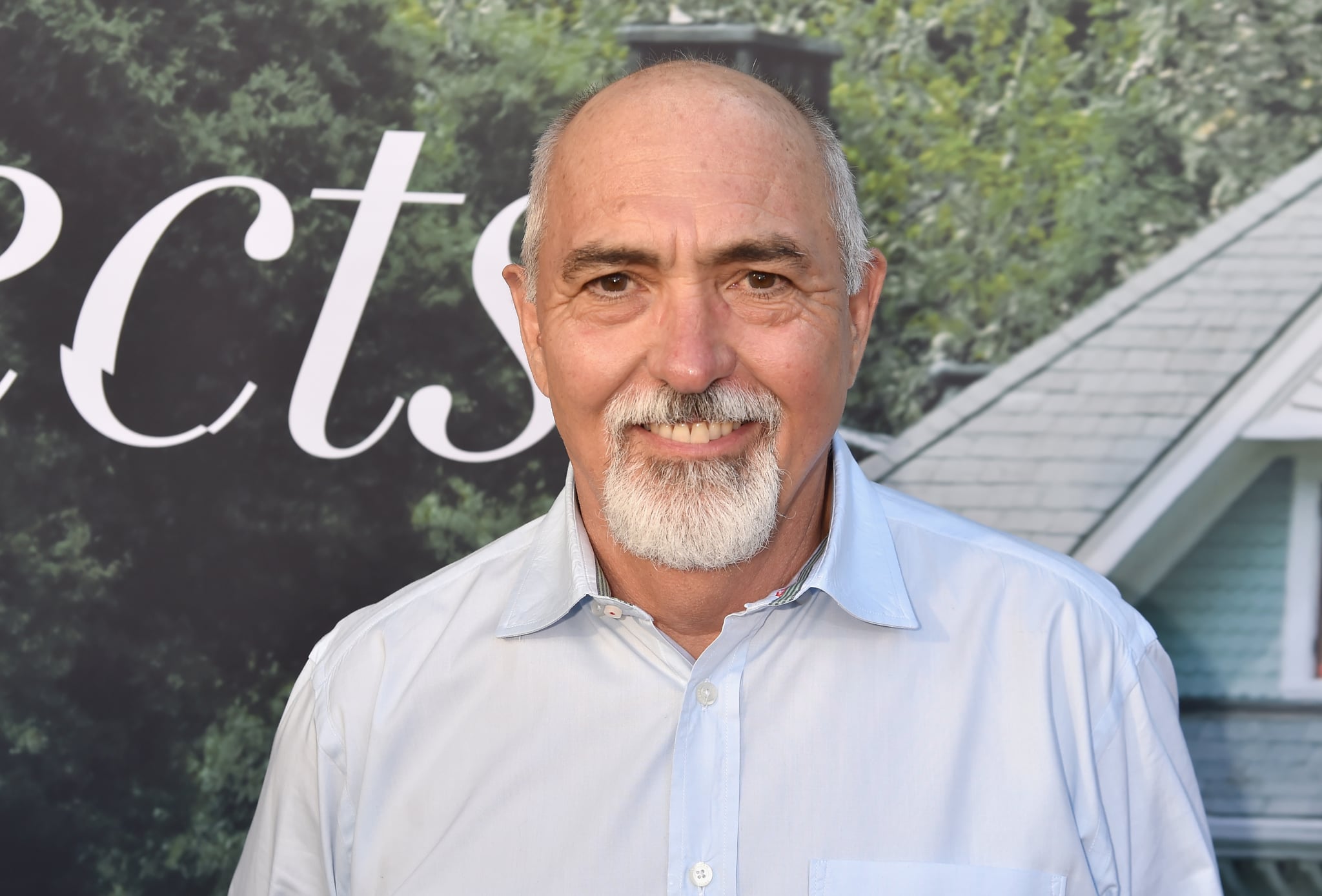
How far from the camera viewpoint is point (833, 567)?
1486mm

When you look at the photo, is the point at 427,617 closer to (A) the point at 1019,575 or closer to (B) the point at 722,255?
(B) the point at 722,255

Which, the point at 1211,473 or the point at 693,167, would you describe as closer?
the point at 693,167

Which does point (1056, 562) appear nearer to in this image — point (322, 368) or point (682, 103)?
point (682, 103)

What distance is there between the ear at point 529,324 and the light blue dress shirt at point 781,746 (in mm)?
198

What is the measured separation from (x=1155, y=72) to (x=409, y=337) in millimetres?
1393

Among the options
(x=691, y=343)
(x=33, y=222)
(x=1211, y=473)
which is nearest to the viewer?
(x=691, y=343)

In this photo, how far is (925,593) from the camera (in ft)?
5.07

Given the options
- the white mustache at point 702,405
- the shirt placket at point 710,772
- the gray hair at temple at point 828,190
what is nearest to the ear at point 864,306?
the gray hair at temple at point 828,190

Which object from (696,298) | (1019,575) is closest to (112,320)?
(696,298)

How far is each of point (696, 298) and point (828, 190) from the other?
24cm

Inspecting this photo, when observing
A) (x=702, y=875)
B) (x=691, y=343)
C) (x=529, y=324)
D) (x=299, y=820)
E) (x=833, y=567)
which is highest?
(x=691, y=343)

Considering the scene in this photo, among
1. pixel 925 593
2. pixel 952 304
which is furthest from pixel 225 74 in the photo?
pixel 925 593

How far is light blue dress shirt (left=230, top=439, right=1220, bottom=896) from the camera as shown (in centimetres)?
142

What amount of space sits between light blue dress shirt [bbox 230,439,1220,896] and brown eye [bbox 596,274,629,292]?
307 mm
